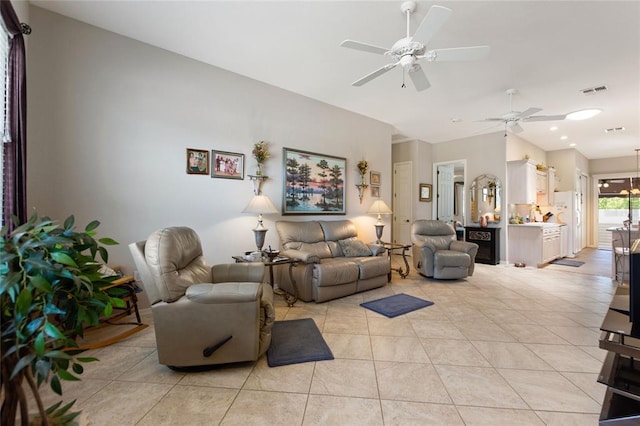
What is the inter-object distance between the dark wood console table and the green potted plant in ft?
21.0

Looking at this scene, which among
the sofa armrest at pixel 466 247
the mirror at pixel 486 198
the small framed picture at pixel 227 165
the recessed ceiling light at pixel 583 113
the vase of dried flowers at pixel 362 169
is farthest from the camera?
the mirror at pixel 486 198

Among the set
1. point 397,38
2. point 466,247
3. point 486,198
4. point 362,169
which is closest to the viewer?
point 397,38

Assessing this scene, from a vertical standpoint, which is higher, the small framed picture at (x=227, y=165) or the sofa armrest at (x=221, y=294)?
the small framed picture at (x=227, y=165)

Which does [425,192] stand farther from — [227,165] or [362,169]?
[227,165]

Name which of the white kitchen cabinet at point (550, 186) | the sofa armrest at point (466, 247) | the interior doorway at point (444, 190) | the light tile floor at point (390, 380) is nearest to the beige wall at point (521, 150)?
the white kitchen cabinet at point (550, 186)

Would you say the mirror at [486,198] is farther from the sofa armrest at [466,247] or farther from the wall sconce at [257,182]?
the wall sconce at [257,182]

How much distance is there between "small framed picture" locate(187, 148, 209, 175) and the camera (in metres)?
3.22

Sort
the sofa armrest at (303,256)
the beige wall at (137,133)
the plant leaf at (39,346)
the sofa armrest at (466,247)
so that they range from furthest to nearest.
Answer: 1. the sofa armrest at (466,247)
2. the sofa armrest at (303,256)
3. the beige wall at (137,133)
4. the plant leaf at (39,346)

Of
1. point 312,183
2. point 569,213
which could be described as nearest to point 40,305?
point 312,183

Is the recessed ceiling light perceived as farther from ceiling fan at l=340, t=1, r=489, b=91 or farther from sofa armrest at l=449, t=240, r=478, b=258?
ceiling fan at l=340, t=1, r=489, b=91

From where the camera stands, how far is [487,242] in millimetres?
5773

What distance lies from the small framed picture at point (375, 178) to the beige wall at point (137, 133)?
5.83ft

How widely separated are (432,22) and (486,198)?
5.07 metres

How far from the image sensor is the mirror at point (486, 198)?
5.84 meters
